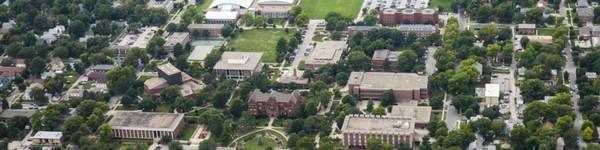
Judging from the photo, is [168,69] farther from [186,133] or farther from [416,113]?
[416,113]

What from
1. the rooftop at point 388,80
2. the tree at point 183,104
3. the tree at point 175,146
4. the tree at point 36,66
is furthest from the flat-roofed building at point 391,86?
the tree at point 36,66

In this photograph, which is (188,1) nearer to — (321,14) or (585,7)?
(321,14)

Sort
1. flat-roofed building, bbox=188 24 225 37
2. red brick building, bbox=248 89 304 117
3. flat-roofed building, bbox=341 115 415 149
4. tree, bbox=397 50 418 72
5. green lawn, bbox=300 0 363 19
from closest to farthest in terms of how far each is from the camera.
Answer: flat-roofed building, bbox=341 115 415 149, red brick building, bbox=248 89 304 117, tree, bbox=397 50 418 72, flat-roofed building, bbox=188 24 225 37, green lawn, bbox=300 0 363 19

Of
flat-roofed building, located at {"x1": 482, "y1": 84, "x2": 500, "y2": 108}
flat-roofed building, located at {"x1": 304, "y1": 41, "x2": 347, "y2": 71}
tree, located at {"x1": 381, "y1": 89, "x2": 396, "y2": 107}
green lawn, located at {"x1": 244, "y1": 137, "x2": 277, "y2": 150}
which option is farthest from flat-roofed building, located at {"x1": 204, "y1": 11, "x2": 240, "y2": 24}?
flat-roofed building, located at {"x1": 482, "y1": 84, "x2": 500, "y2": 108}

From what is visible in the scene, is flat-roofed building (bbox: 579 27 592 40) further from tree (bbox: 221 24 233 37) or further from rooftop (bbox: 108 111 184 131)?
rooftop (bbox: 108 111 184 131)

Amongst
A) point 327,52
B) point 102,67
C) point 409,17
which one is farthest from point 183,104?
point 409,17

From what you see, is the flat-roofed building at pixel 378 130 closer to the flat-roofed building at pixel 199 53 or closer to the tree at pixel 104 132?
the tree at pixel 104 132
